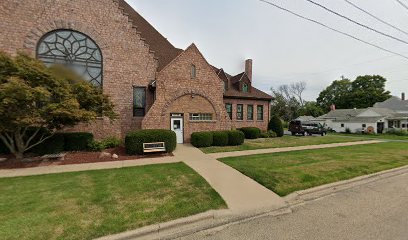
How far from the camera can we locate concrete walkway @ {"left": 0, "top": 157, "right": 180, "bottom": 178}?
802 cm

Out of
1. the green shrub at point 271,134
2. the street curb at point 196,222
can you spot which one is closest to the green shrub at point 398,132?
the green shrub at point 271,134

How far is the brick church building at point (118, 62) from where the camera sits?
1346cm

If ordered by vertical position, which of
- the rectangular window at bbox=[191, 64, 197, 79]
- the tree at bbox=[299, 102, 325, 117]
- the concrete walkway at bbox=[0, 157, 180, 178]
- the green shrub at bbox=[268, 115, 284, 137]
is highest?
the rectangular window at bbox=[191, 64, 197, 79]

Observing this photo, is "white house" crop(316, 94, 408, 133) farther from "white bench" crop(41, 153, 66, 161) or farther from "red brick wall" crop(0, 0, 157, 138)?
"white bench" crop(41, 153, 66, 161)

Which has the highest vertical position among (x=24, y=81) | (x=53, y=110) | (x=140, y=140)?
(x=24, y=81)

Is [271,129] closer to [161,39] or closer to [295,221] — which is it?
[161,39]

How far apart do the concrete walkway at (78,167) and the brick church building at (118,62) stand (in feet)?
16.1

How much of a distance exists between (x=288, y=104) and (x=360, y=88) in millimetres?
21480

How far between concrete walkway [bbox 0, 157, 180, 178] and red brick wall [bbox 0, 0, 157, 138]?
598 centimetres

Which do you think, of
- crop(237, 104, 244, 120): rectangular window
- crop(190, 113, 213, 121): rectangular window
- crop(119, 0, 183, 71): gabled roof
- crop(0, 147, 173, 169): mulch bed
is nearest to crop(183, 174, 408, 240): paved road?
crop(0, 147, 173, 169): mulch bed

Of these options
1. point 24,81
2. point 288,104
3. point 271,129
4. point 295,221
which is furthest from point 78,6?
point 288,104

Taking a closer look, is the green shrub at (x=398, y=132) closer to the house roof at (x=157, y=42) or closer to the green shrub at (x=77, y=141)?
the house roof at (x=157, y=42)

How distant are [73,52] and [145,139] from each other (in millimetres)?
8581

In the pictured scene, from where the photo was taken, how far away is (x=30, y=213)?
14.7ft
